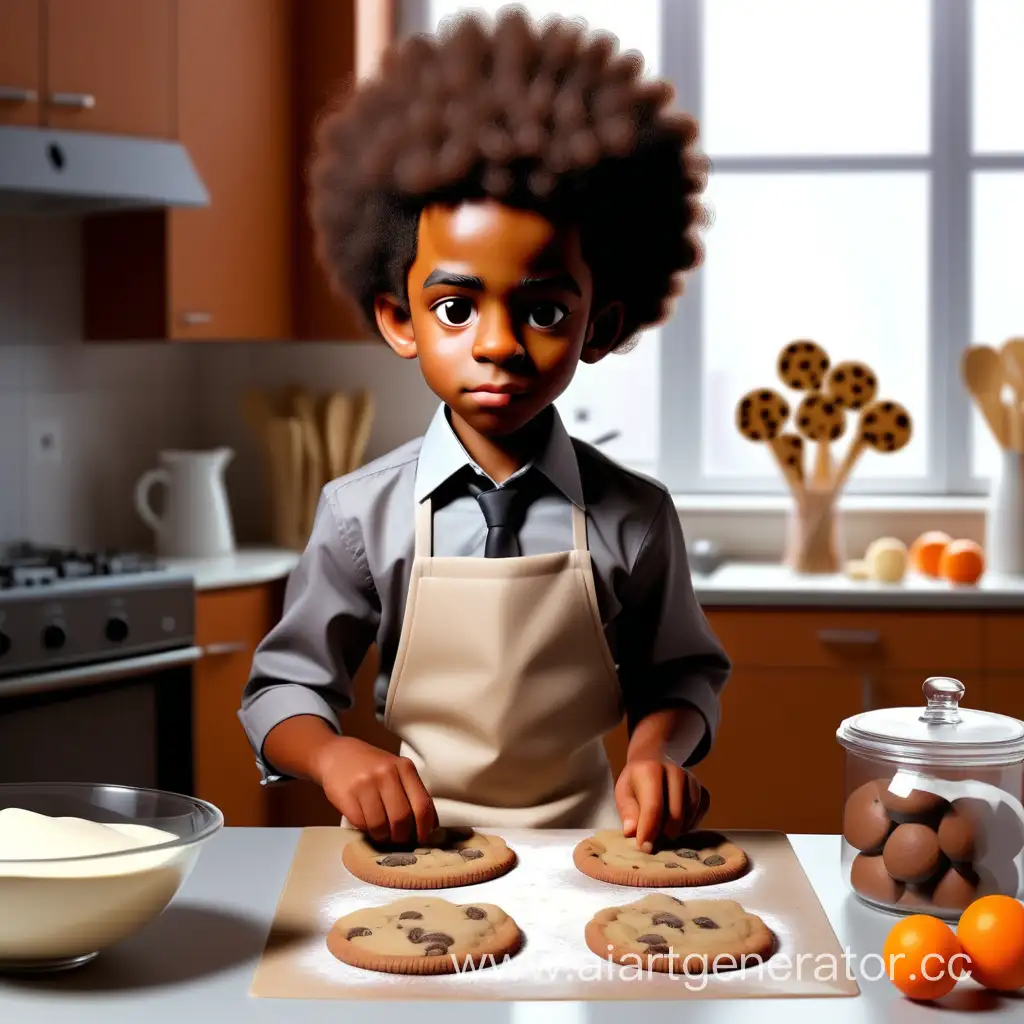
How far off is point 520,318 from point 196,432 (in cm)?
245

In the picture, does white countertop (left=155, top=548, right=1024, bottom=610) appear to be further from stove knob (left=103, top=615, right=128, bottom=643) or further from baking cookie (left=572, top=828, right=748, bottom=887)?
baking cookie (left=572, top=828, right=748, bottom=887)

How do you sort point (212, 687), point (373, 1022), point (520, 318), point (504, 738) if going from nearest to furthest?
point (373, 1022), point (520, 318), point (504, 738), point (212, 687)

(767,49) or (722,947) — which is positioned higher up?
(767,49)

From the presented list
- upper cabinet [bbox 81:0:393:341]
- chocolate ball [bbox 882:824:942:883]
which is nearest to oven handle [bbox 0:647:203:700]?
upper cabinet [bbox 81:0:393:341]

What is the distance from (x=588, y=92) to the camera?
1213 millimetres

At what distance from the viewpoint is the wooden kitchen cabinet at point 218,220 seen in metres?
2.89

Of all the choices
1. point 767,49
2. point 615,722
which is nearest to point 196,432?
point 767,49

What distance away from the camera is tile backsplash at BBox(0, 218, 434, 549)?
2910mm

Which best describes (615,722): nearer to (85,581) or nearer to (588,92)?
(588,92)

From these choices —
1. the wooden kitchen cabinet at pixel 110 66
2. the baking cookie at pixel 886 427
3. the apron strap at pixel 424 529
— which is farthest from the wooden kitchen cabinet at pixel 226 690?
the apron strap at pixel 424 529

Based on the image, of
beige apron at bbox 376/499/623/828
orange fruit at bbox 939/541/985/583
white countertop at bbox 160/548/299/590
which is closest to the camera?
beige apron at bbox 376/499/623/828

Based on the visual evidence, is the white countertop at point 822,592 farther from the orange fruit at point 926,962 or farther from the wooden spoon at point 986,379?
the orange fruit at point 926,962

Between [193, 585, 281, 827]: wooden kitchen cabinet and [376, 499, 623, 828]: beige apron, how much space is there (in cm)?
141

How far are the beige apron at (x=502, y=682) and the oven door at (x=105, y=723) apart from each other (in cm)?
120
